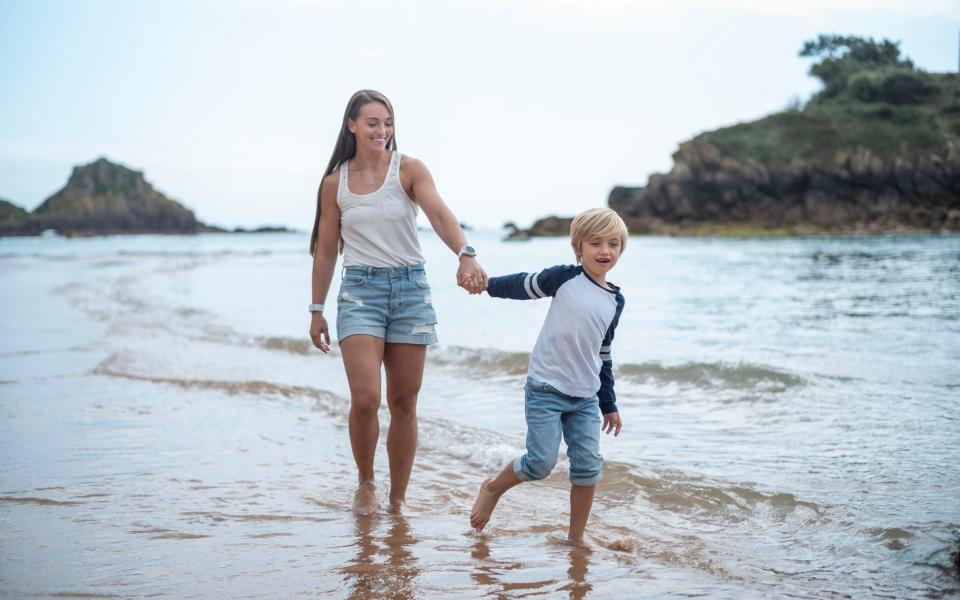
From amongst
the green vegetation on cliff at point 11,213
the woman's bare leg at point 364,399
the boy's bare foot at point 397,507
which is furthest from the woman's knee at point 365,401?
the green vegetation on cliff at point 11,213

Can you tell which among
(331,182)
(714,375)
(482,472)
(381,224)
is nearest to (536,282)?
(381,224)

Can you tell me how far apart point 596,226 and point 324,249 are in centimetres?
146

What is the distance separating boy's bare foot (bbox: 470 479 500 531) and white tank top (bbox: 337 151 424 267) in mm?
1144

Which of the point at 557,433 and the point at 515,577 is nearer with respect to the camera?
the point at 515,577

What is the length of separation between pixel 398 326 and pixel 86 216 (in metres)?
116

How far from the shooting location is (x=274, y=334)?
12180mm

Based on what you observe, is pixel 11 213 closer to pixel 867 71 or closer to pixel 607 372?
pixel 867 71

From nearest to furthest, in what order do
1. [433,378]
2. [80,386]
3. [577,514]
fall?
[577,514]
[80,386]
[433,378]

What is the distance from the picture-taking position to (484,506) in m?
3.78

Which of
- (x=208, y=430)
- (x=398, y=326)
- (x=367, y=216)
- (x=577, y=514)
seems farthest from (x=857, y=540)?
(x=208, y=430)

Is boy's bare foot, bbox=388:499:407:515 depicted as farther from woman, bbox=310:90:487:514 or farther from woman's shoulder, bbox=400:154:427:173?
woman's shoulder, bbox=400:154:427:173

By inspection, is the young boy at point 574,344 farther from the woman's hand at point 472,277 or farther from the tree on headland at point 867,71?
the tree on headland at point 867,71

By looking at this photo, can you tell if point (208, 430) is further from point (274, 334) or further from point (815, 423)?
point (274, 334)

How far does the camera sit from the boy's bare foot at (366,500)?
4180 mm
